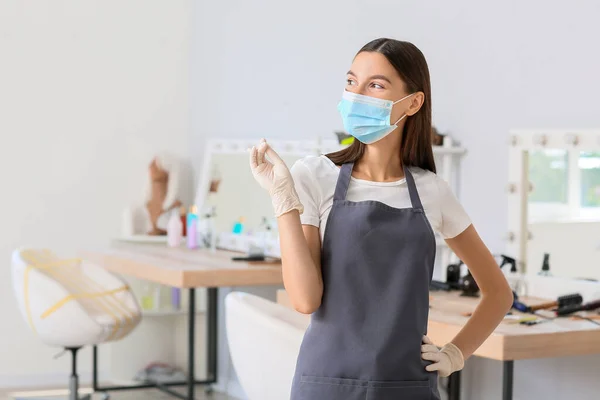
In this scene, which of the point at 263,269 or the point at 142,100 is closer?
the point at 263,269

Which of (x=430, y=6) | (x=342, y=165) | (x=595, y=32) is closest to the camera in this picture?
(x=342, y=165)

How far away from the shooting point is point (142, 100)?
17.7ft

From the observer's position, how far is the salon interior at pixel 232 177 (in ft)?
9.93

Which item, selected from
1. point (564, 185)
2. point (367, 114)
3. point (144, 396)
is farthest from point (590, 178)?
point (144, 396)

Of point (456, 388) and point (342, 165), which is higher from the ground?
point (342, 165)

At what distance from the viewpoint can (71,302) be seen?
156 inches

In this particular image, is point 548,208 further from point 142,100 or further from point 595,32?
point 142,100

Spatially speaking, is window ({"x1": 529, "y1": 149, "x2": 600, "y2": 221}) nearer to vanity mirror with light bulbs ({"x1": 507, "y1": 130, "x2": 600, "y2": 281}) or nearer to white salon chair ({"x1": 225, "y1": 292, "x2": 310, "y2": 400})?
vanity mirror with light bulbs ({"x1": 507, "y1": 130, "x2": 600, "y2": 281})

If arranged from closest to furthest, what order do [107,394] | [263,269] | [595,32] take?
[595,32], [263,269], [107,394]

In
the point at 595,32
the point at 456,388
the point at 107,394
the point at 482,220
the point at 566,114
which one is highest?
the point at 595,32

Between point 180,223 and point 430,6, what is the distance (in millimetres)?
1827

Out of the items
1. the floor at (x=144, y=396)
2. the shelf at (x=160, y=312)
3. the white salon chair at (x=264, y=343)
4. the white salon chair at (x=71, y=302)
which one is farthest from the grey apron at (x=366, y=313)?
the shelf at (x=160, y=312)

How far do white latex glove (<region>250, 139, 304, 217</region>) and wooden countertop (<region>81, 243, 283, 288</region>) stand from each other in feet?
7.47

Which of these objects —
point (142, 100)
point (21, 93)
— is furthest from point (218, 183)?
point (21, 93)
